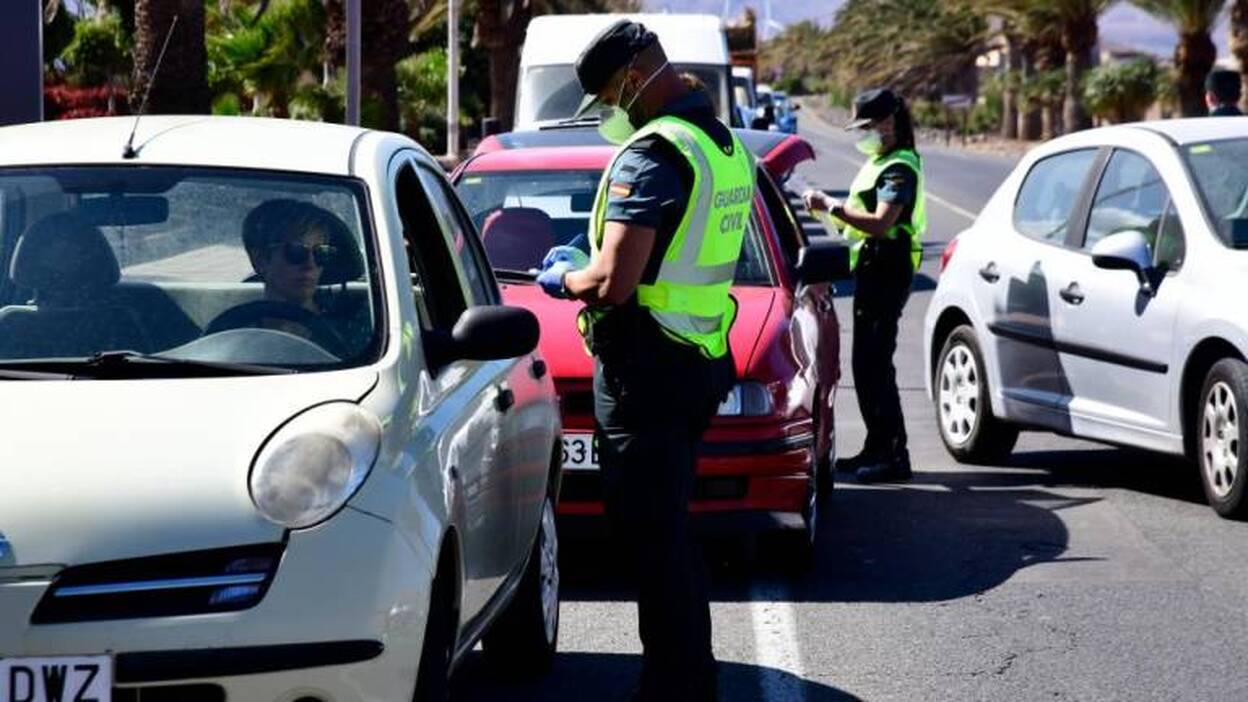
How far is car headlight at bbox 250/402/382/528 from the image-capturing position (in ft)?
15.6

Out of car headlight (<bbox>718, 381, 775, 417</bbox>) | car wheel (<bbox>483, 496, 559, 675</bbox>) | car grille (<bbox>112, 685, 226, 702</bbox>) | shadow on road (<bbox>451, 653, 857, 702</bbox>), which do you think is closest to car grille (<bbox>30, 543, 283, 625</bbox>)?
car grille (<bbox>112, 685, 226, 702</bbox>)

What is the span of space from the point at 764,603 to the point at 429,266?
7.93 ft

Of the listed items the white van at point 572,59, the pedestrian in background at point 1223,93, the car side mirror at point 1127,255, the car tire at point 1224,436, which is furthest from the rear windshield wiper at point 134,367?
the white van at point 572,59

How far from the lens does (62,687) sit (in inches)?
181

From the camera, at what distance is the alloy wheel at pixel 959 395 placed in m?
11.5

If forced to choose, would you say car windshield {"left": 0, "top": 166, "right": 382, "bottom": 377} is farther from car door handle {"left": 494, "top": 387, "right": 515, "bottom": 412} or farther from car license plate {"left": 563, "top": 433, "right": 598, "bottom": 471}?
car license plate {"left": 563, "top": 433, "right": 598, "bottom": 471}

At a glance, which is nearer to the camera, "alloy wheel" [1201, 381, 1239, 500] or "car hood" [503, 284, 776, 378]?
"car hood" [503, 284, 776, 378]

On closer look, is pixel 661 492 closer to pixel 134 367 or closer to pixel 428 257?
pixel 428 257

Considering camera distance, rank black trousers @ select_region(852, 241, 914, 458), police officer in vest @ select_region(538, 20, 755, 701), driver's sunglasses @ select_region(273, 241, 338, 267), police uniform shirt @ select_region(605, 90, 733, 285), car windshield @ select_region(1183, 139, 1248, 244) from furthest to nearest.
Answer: black trousers @ select_region(852, 241, 914, 458), car windshield @ select_region(1183, 139, 1248, 244), police officer in vest @ select_region(538, 20, 755, 701), police uniform shirt @ select_region(605, 90, 733, 285), driver's sunglasses @ select_region(273, 241, 338, 267)

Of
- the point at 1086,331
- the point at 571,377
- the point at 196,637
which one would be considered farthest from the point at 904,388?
the point at 196,637

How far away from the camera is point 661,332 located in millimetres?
6160

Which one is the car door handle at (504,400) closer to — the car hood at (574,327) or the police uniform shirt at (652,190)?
the police uniform shirt at (652,190)

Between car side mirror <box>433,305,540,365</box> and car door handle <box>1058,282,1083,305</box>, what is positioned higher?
car side mirror <box>433,305,540,365</box>

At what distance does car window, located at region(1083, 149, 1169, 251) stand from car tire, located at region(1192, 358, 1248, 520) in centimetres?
89
